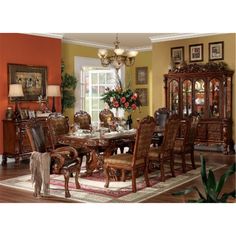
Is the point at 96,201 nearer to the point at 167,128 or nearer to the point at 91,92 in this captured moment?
the point at 167,128

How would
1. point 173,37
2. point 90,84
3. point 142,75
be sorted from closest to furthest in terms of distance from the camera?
point 173,37 < point 90,84 < point 142,75

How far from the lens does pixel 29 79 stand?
7.55 m

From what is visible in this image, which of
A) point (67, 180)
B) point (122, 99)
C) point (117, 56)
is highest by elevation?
point (117, 56)

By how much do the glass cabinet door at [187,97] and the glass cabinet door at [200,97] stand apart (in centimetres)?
13

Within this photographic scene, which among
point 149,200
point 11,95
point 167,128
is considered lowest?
point 149,200

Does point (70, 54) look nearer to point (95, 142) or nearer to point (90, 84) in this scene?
point (90, 84)

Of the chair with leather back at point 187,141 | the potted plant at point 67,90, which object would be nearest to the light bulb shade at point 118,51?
the chair with leather back at point 187,141

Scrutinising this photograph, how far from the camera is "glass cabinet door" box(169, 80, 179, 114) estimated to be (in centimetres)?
857

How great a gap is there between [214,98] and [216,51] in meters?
1.00

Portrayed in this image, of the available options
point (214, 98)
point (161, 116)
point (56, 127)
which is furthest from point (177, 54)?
point (56, 127)

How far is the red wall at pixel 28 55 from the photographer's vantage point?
7117mm
